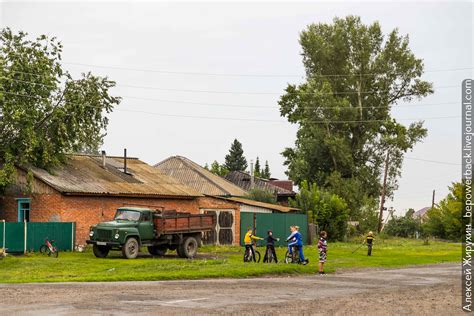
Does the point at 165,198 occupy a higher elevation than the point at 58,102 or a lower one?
lower

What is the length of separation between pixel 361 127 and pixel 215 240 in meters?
27.0

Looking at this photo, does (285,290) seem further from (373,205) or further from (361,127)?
(361,127)

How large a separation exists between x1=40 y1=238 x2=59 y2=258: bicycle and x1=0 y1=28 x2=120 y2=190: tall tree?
4.44m

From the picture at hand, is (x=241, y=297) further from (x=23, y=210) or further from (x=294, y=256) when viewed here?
(x=23, y=210)

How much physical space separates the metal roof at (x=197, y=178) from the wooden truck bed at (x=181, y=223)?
983 inches

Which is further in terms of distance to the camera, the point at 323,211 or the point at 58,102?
the point at 323,211

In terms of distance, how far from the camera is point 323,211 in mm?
54406

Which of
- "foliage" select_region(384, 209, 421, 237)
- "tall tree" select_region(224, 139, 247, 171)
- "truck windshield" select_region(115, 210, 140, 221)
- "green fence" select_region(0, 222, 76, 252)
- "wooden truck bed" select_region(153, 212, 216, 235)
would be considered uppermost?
"tall tree" select_region(224, 139, 247, 171)

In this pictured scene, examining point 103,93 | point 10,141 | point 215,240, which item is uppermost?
point 103,93

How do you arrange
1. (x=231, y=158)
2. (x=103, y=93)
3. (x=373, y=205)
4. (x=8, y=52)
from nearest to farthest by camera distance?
(x=8, y=52) → (x=103, y=93) → (x=373, y=205) → (x=231, y=158)

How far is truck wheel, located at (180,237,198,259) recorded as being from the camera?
1398 inches

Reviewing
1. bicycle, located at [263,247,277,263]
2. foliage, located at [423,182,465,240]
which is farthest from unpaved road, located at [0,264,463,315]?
foliage, located at [423,182,465,240]

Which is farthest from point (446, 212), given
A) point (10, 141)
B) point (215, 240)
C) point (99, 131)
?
point (10, 141)

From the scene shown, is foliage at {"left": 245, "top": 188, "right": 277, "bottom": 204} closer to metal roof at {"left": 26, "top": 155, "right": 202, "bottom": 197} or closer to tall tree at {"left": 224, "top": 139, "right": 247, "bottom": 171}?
metal roof at {"left": 26, "top": 155, "right": 202, "bottom": 197}
